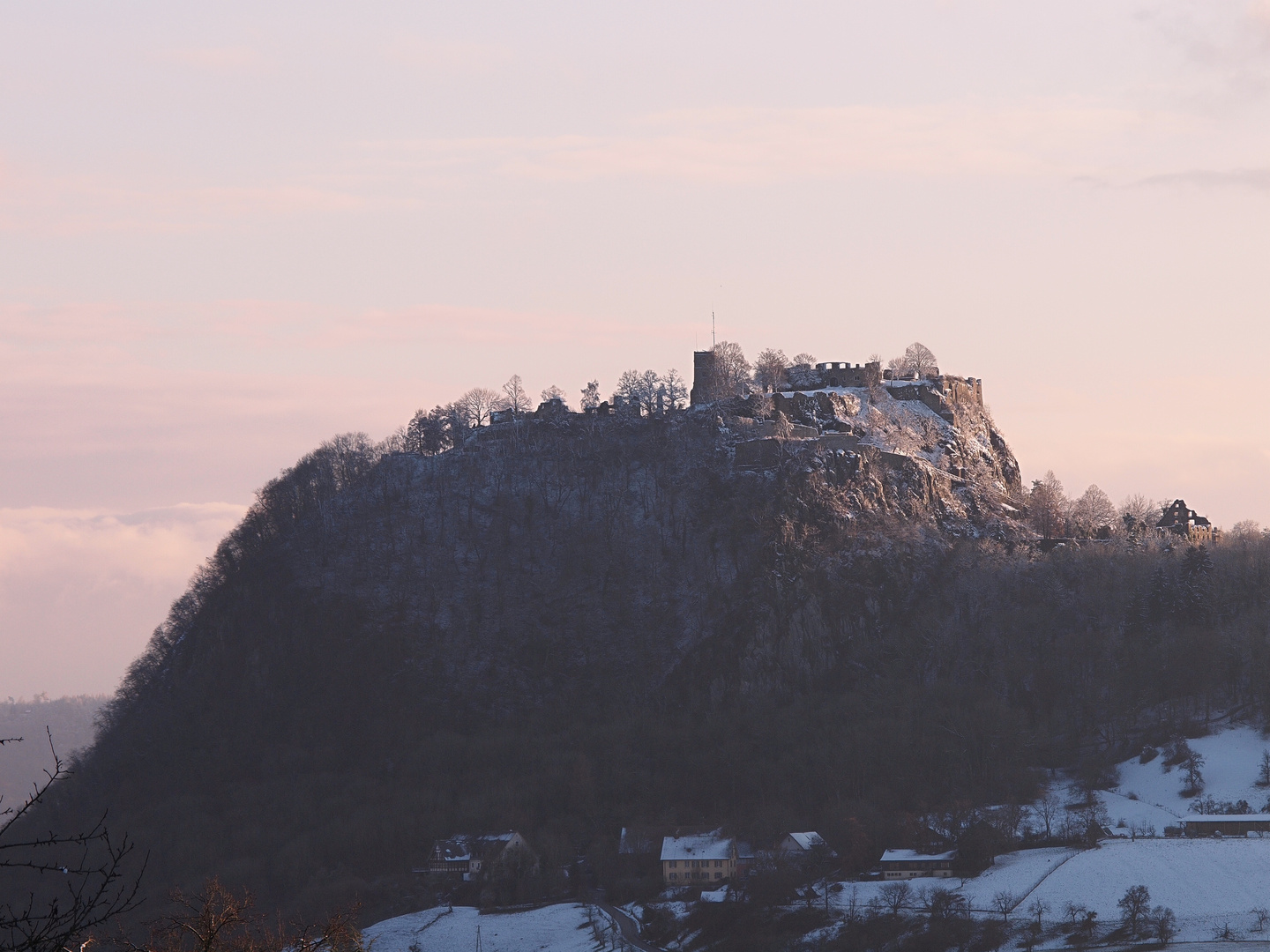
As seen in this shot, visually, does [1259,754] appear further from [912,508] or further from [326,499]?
[326,499]

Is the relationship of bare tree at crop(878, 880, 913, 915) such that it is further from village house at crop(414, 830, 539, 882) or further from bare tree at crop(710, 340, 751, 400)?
bare tree at crop(710, 340, 751, 400)

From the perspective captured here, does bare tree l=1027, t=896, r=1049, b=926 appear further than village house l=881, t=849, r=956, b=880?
No

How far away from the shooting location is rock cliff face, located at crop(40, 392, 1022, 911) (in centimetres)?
15625

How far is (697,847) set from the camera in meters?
134

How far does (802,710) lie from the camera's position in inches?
6230

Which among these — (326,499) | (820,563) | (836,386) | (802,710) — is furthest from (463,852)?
(836,386)

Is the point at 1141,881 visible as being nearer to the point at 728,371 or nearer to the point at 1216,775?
the point at 1216,775

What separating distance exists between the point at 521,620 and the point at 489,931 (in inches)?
2344

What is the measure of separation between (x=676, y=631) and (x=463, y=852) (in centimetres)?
4203

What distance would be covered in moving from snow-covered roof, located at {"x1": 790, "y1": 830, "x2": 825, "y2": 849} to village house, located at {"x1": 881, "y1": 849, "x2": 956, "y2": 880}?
21.7 feet

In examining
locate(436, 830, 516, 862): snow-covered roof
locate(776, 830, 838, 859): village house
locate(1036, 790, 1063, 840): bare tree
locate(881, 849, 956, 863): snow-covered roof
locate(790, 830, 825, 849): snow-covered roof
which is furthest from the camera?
locate(436, 830, 516, 862): snow-covered roof

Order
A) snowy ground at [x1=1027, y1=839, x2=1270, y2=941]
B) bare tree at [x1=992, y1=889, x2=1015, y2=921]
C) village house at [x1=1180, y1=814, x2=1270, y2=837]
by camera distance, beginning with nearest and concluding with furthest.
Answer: snowy ground at [x1=1027, y1=839, x2=1270, y2=941], bare tree at [x1=992, y1=889, x2=1015, y2=921], village house at [x1=1180, y1=814, x2=1270, y2=837]

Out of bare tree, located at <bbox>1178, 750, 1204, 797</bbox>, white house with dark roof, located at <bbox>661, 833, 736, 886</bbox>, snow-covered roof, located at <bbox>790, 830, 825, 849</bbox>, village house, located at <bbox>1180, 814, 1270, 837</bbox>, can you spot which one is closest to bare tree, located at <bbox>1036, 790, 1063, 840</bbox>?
village house, located at <bbox>1180, 814, 1270, 837</bbox>

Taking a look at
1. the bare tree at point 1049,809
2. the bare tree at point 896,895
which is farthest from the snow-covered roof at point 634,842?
the bare tree at point 1049,809
